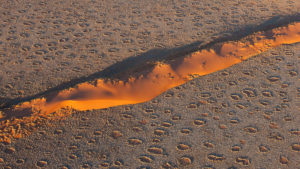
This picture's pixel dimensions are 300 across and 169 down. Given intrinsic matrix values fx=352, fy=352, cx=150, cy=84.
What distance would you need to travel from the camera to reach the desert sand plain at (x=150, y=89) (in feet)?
9.43

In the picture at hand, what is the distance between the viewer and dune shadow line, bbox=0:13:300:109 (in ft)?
11.7

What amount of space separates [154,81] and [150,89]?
13cm

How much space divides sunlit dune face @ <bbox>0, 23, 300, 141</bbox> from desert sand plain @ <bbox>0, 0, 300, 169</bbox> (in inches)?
4.1

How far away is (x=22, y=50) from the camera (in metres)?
4.25

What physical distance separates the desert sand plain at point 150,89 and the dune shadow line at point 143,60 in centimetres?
1

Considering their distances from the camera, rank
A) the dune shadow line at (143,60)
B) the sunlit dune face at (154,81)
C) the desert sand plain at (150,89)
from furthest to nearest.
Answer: the dune shadow line at (143,60), the sunlit dune face at (154,81), the desert sand plain at (150,89)

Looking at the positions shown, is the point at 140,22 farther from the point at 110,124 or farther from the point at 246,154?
the point at 246,154

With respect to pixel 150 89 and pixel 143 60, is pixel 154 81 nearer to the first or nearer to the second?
pixel 150 89

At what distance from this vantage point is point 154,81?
3746 millimetres

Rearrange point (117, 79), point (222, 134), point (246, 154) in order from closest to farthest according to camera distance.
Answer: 1. point (246, 154)
2. point (222, 134)
3. point (117, 79)

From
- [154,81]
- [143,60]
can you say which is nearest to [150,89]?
[154,81]

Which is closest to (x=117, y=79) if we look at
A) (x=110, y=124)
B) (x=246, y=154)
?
(x=110, y=124)

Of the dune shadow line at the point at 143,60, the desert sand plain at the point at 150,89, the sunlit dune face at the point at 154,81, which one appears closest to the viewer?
the desert sand plain at the point at 150,89

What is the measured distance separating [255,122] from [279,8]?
8.24 feet
